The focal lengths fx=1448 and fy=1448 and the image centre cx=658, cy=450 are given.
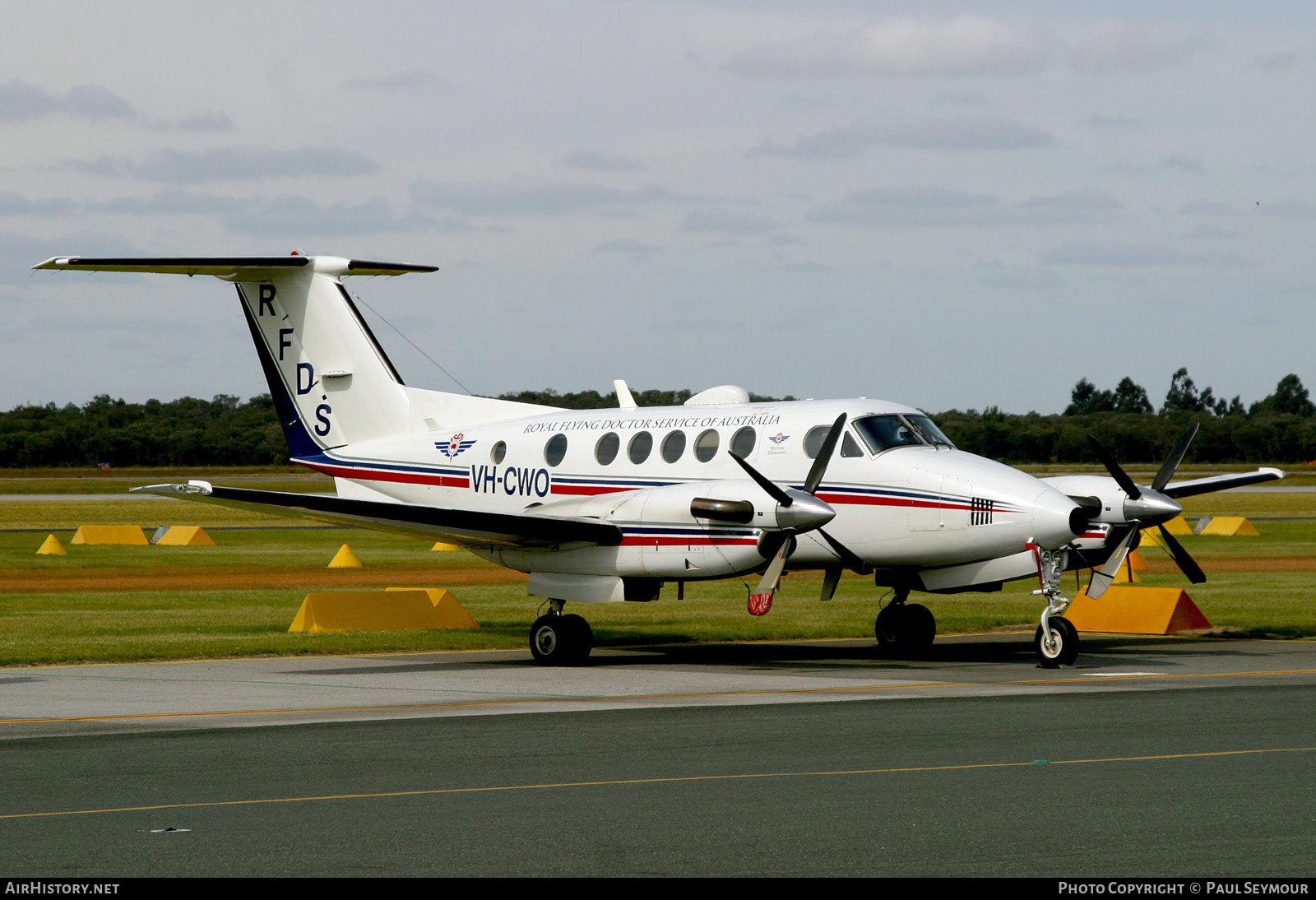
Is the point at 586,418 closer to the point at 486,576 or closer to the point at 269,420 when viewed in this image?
the point at 486,576

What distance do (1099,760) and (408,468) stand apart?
1484 cm

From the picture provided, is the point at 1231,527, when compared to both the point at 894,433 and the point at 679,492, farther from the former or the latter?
the point at 679,492

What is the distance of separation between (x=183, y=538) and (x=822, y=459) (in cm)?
3406

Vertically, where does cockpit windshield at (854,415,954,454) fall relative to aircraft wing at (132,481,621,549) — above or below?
above

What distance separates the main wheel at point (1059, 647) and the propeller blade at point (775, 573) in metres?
3.39

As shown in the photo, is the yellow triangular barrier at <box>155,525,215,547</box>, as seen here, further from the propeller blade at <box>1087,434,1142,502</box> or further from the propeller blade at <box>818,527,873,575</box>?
the propeller blade at <box>1087,434,1142,502</box>

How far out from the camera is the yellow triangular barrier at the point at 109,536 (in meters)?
46.9

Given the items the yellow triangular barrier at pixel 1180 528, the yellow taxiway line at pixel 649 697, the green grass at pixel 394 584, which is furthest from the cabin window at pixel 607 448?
the yellow triangular barrier at pixel 1180 528

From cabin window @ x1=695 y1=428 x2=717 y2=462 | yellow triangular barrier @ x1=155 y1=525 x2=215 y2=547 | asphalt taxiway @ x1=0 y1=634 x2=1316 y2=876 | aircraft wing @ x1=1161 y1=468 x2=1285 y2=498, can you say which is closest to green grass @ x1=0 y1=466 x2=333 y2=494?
yellow triangular barrier @ x1=155 y1=525 x2=215 y2=547

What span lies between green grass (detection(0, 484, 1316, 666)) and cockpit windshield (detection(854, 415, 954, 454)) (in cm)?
575

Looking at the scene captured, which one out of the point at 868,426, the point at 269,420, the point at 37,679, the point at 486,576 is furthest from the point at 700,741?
the point at 269,420

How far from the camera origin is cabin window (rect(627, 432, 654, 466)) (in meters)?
21.1

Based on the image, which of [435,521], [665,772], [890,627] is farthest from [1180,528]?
[665,772]
